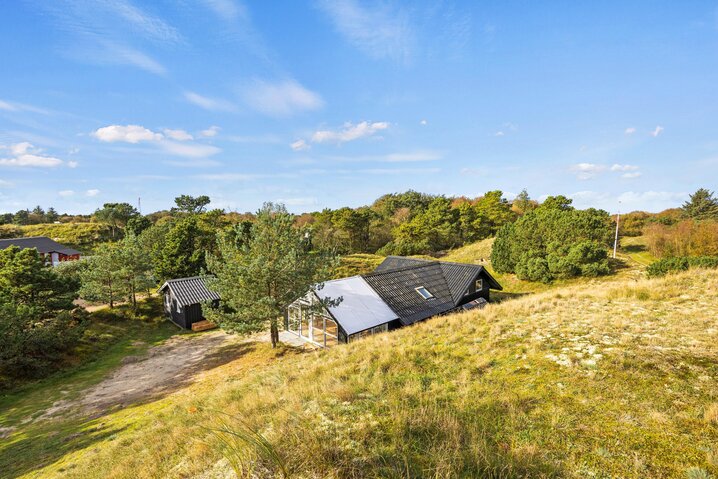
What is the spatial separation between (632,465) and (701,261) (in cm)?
2494

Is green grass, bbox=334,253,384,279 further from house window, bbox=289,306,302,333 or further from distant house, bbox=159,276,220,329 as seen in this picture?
house window, bbox=289,306,302,333

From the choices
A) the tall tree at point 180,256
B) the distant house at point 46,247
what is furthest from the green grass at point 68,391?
the distant house at point 46,247

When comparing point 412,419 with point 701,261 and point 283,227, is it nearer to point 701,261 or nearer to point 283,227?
point 283,227

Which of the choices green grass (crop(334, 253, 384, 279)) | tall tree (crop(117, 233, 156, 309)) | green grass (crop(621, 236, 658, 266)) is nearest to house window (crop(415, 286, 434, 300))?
green grass (crop(334, 253, 384, 279))

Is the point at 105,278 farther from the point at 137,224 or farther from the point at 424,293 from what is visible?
the point at 137,224

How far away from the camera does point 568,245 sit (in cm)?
2922

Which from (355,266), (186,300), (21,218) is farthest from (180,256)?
(21,218)

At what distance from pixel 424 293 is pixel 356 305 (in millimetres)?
5829

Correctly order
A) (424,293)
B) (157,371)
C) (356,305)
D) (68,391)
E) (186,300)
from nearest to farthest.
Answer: (68,391), (157,371), (356,305), (424,293), (186,300)

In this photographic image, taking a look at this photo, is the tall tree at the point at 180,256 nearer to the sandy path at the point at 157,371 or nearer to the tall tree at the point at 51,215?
the sandy path at the point at 157,371

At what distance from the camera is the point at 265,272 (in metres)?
13.8

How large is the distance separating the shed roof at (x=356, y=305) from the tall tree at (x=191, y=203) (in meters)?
60.2

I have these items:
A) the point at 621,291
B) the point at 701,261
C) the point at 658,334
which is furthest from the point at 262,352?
the point at 701,261

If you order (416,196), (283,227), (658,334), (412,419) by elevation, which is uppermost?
(416,196)
